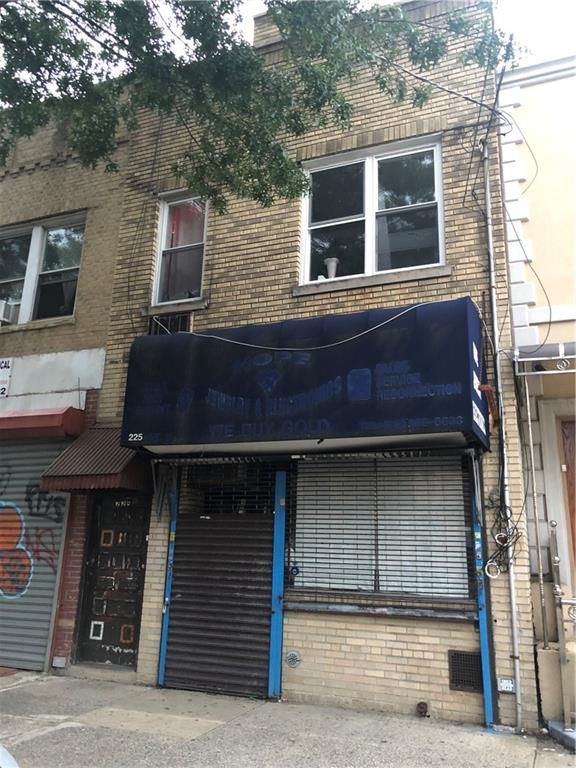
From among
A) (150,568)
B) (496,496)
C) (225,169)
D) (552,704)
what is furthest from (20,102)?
(552,704)

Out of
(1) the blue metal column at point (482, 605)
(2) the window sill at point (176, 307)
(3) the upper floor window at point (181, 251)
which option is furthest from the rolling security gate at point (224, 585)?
(3) the upper floor window at point (181, 251)

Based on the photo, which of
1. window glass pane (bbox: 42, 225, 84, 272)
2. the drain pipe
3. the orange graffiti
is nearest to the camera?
the drain pipe

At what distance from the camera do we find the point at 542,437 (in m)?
7.14

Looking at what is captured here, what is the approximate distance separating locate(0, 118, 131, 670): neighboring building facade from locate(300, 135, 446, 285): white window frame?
3.17 meters

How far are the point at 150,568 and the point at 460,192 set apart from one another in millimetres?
6051

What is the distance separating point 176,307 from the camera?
28.3 feet

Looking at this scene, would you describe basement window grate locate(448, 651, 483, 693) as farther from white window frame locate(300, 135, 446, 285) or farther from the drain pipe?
white window frame locate(300, 135, 446, 285)

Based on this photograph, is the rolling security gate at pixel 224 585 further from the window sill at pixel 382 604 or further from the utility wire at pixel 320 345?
the utility wire at pixel 320 345

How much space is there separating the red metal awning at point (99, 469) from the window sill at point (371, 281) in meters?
3.00

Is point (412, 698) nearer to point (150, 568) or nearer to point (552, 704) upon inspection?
point (552, 704)

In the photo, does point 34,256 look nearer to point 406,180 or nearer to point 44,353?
point 44,353

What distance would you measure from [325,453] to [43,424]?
4.15 metres

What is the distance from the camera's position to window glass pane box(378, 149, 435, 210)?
25.6ft

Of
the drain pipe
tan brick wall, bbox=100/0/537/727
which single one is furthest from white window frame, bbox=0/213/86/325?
the drain pipe
